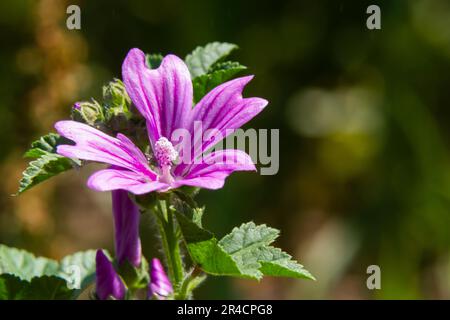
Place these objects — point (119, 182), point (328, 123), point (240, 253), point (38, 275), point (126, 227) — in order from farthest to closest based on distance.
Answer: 1. point (328, 123)
2. point (38, 275)
3. point (126, 227)
4. point (240, 253)
5. point (119, 182)

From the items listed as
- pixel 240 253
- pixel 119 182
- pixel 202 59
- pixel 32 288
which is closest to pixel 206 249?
pixel 240 253

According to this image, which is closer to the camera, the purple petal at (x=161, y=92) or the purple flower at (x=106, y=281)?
the purple petal at (x=161, y=92)

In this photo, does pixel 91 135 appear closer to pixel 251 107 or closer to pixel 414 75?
pixel 251 107

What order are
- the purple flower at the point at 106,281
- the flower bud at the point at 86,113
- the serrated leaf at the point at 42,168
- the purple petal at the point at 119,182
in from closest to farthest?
the purple petal at the point at 119,182, the serrated leaf at the point at 42,168, the flower bud at the point at 86,113, the purple flower at the point at 106,281

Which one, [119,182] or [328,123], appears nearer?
[119,182]

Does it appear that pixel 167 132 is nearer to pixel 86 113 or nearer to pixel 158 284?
pixel 86 113

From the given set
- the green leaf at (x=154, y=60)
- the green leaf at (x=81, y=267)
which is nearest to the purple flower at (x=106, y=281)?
the green leaf at (x=81, y=267)

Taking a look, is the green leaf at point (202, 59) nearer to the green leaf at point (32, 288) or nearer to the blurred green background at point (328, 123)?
Result: the green leaf at point (32, 288)

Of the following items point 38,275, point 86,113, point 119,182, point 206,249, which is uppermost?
point 86,113
